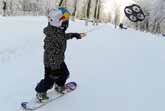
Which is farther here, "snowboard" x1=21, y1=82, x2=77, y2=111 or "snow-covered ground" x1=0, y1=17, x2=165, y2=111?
"snow-covered ground" x1=0, y1=17, x2=165, y2=111

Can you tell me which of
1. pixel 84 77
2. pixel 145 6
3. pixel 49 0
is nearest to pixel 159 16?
pixel 145 6

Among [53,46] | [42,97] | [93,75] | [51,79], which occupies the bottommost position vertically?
[93,75]

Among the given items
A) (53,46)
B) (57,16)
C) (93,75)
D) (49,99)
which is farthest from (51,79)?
(93,75)

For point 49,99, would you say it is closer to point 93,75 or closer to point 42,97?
point 42,97

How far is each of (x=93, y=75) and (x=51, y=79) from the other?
234 cm

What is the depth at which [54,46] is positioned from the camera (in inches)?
292

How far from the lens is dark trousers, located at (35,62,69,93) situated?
7422mm

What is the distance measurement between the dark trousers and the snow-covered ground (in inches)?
12.1

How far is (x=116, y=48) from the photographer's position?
577 inches

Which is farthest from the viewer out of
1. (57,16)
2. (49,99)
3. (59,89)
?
(59,89)

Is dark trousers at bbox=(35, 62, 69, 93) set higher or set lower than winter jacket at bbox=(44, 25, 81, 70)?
lower

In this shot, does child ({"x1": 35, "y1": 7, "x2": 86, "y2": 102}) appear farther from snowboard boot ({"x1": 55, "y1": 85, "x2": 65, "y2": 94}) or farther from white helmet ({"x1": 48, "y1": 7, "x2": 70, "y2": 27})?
snowboard boot ({"x1": 55, "y1": 85, "x2": 65, "y2": 94})

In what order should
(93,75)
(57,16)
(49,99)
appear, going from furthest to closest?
1. (93,75)
2. (49,99)
3. (57,16)

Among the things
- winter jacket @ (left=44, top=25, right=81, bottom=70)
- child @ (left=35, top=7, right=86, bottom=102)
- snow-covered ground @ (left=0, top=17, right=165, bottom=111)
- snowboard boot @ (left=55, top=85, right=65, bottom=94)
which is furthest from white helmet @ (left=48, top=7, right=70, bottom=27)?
snow-covered ground @ (left=0, top=17, right=165, bottom=111)
